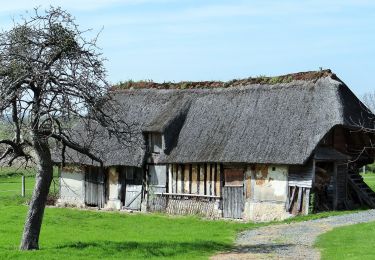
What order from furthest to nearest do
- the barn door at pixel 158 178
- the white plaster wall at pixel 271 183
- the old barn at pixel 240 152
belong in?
the barn door at pixel 158 178 → the white plaster wall at pixel 271 183 → the old barn at pixel 240 152

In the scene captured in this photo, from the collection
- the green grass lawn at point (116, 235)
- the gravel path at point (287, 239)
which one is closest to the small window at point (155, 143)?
the green grass lawn at point (116, 235)

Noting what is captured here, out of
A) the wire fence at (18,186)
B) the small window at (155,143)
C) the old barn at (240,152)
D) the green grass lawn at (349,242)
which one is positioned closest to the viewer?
the green grass lawn at (349,242)

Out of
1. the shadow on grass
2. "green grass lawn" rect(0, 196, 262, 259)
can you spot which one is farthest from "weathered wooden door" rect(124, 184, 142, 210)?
the shadow on grass

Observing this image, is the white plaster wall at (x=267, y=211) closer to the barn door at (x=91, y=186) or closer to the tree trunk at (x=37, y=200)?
the barn door at (x=91, y=186)

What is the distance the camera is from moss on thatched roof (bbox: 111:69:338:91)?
31783 millimetres

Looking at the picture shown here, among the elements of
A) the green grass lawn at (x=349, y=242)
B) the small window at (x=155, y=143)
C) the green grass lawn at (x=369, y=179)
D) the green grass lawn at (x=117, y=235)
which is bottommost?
the green grass lawn at (x=117, y=235)

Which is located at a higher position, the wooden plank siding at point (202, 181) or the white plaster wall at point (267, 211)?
the wooden plank siding at point (202, 181)

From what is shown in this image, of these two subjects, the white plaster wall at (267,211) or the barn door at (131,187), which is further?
the barn door at (131,187)

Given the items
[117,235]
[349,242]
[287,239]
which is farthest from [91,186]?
[349,242]

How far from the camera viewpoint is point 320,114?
29.4 meters

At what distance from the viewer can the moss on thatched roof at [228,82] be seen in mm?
31783

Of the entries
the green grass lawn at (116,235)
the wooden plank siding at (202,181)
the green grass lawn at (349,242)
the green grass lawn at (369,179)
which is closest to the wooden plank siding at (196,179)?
the wooden plank siding at (202,181)

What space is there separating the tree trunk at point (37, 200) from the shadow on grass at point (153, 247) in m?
0.96

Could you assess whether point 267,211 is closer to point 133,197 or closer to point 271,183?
point 271,183
